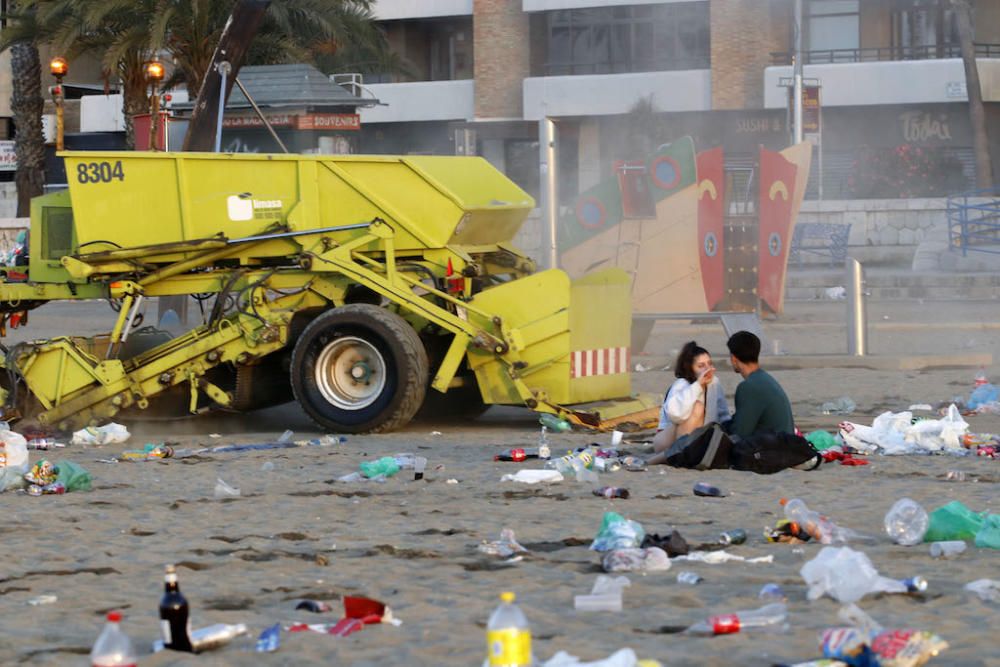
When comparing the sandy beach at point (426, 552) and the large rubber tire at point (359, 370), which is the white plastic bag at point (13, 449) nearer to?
the sandy beach at point (426, 552)

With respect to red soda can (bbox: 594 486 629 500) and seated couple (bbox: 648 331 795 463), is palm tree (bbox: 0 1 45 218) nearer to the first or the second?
seated couple (bbox: 648 331 795 463)

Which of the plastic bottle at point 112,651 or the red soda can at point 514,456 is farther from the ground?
the red soda can at point 514,456

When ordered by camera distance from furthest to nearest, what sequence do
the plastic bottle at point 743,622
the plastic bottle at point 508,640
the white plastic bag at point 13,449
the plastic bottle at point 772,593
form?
the white plastic bag at point 13,449 < the plastic bottle at point 772,593 < the plastic bottle at point 743,622 < the plastic bottle at point 508,640

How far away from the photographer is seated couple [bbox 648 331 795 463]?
9336 mm

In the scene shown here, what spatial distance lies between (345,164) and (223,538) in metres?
4.57

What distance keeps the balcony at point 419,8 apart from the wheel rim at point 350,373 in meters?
34.8

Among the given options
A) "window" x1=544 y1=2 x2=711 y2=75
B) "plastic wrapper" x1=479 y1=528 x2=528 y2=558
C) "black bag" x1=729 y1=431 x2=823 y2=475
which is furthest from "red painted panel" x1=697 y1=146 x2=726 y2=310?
"window" x1=544 y1=2 x2=711 y2=75

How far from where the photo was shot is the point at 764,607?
18.9 feet

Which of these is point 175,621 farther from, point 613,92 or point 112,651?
point 613,92

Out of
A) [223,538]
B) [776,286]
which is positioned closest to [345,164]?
[223,538]

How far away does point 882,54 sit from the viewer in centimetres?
4175

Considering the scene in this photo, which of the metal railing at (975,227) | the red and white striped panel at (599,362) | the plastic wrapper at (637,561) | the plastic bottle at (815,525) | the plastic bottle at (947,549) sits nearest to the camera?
the plastic wrapper at (637,561)

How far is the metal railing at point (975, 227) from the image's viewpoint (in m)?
27.2

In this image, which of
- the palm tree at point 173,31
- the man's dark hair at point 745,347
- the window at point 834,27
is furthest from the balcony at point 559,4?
the man's dark hair at point 745,347
